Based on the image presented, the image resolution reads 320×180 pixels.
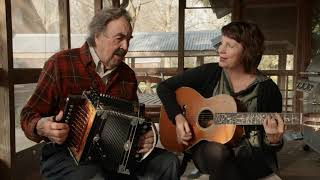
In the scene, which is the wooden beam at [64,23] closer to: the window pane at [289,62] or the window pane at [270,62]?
the window pane at [270,62]

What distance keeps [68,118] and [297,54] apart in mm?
4358

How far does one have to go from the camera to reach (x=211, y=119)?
7.20 ft

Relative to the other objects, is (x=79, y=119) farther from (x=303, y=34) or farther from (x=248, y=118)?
(x=303, y=34)

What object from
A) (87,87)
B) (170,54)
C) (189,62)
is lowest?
(87,87)

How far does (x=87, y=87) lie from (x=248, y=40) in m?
0.99

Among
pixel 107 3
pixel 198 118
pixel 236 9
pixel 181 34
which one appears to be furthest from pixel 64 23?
pixel 236 9

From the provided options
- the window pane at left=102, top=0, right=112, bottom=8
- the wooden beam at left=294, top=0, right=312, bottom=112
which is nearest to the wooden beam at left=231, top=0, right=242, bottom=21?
the wooden beam at left=294, top=0, right=312, bottom=112

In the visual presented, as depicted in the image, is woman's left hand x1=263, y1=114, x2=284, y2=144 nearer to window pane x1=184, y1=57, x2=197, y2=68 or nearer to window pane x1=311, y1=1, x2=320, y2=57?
window pane x1=311, y1=1, x2=320, y2=57

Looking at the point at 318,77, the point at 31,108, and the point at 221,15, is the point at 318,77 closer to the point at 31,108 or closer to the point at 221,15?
the point at 221,15

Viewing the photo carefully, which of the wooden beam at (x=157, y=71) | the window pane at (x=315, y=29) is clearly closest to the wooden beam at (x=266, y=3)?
the window pane at (x=315, y=29)

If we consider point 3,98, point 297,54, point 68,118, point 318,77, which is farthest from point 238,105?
point 297,54

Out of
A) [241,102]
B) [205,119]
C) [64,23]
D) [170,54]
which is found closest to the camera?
[241,102]

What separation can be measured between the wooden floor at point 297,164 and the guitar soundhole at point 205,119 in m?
0.67

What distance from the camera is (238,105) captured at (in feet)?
6.84
